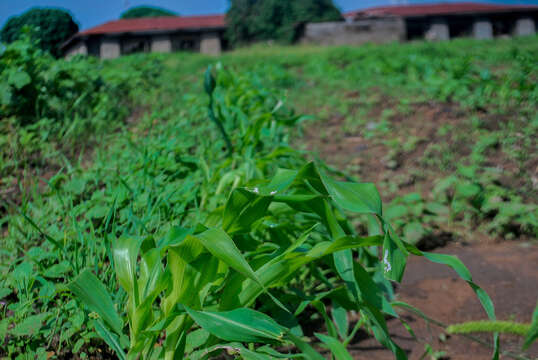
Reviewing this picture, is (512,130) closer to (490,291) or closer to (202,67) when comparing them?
(490,291)

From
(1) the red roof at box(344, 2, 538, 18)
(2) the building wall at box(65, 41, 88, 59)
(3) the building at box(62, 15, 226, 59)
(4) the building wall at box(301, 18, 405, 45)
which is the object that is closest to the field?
(2) the building wall at box(65, 41, 88, 59)

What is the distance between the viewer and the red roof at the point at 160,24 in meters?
19.7

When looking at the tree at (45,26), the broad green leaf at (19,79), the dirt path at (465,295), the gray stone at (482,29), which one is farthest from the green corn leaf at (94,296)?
the gray stone at (482,29)

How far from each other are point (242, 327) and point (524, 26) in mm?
26158

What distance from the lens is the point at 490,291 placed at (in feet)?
5.32

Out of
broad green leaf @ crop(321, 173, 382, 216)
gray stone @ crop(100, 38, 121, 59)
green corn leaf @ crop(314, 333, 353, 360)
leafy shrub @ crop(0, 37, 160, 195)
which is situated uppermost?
gray stone @ crop(100, 38, 121, 59)

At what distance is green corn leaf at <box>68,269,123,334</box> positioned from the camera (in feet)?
2.89

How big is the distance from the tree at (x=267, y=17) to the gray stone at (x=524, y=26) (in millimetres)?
9913

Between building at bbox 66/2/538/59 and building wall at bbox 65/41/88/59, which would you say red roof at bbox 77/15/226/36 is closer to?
building at bbox 66/2/538/59

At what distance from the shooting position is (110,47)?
19.9 m

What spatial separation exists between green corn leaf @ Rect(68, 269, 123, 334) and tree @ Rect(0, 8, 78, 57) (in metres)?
3.40

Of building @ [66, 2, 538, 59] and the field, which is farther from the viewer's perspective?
building @ [66, 2, 538, 59]

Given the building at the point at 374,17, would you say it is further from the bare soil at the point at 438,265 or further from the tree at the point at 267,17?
the bare soil at the point at 438,265

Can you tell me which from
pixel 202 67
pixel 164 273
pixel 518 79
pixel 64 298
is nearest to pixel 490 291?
pixel 164 273
